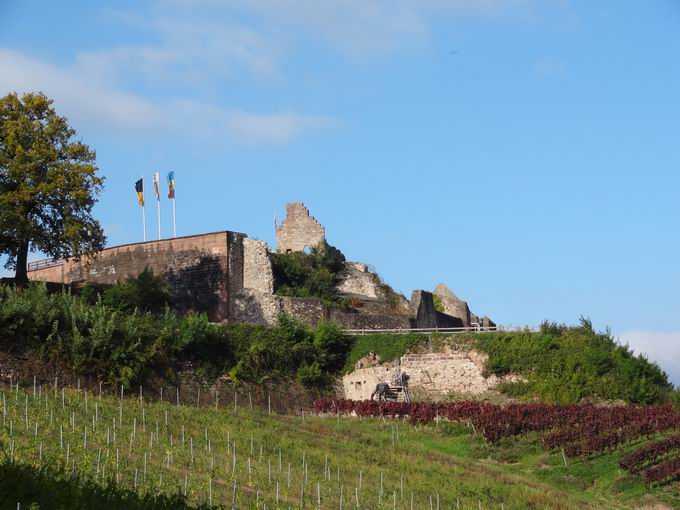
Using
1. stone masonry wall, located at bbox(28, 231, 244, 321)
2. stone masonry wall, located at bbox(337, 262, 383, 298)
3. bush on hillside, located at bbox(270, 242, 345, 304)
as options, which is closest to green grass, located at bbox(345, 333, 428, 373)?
bush on hillside, located at bbox(270, 242, 345, 304)

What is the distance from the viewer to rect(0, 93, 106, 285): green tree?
42281mm

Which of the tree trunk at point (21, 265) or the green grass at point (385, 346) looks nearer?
the tree trunk at point (21, 265)

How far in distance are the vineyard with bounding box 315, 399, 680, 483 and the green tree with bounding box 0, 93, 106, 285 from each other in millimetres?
10245

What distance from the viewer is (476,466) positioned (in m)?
33.8

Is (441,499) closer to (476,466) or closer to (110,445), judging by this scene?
(476,466)

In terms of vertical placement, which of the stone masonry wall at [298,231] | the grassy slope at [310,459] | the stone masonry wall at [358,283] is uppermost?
the stone masonry wall at [298,231]

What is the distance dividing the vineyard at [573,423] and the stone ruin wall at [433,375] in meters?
2.19

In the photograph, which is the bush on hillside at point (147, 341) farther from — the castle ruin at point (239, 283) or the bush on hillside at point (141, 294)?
the castle ruin at point (239, 283)

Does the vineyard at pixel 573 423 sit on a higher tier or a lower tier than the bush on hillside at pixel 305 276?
lower

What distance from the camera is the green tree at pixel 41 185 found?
42281 millimetres

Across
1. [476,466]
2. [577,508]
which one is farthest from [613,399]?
[577,508]

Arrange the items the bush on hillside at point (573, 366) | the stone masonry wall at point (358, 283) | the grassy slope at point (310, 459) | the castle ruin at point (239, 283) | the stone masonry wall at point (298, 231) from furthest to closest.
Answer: the stone masonry wall at point (298, 231) < the stone masonry wall at point (358, 283) < the castle ruin at point (239, 283) < the bush on hillside at point (573, 366) < the grassy slope at point (310, 459)

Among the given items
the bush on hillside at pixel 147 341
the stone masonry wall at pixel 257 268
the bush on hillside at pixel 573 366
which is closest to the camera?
the bush on hillside at pixel 147 341

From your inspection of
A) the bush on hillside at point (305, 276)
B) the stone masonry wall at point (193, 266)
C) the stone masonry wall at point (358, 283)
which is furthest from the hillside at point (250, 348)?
the stone masonry wall at point (358, 283)
